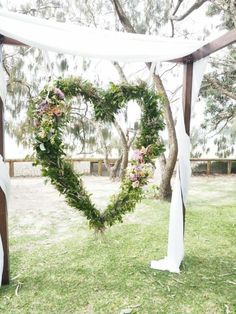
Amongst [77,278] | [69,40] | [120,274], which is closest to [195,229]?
[120,274]

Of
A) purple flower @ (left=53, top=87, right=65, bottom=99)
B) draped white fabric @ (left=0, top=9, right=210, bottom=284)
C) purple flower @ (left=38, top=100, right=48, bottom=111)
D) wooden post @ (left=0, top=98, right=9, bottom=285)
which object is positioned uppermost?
draped white fabric @ (left=0, top=9, right=210, bottom=284)

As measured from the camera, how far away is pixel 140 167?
263 cm

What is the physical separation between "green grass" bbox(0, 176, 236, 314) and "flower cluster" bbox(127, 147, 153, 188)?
0.59m

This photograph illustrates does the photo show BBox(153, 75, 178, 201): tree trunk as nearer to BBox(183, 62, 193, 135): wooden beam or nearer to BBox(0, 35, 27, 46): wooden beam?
BBox(183, 62, 193, 135): wooden beam

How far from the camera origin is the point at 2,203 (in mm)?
2430

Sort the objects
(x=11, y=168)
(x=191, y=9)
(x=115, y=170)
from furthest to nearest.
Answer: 1. (x=11, y=168)
2. (x=115, y=170)
3. (x=191, y=9)

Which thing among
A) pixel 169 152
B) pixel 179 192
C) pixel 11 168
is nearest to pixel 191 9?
pixel 169 152

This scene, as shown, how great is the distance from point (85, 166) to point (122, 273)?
261 inches

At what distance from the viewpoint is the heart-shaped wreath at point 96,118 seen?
7.87 feet

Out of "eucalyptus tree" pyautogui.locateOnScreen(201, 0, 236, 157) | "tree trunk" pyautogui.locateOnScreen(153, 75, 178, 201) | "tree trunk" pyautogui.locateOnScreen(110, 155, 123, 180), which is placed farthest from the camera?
"tree trunk" pyautogui.locateOnScreen(110, 155, 123, 180)

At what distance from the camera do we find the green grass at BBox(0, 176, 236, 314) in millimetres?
2275

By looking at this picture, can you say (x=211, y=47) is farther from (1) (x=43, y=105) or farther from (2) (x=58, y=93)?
(1) (x=43, y=105)

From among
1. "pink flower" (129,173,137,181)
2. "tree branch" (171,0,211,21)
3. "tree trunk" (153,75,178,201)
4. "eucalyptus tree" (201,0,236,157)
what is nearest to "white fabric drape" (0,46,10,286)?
"pink flower" (129,173,137,181)

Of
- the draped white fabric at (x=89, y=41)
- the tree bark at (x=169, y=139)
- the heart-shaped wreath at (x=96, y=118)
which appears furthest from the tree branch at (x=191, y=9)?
the heart-shaped wreath at (x=96, y=118)
